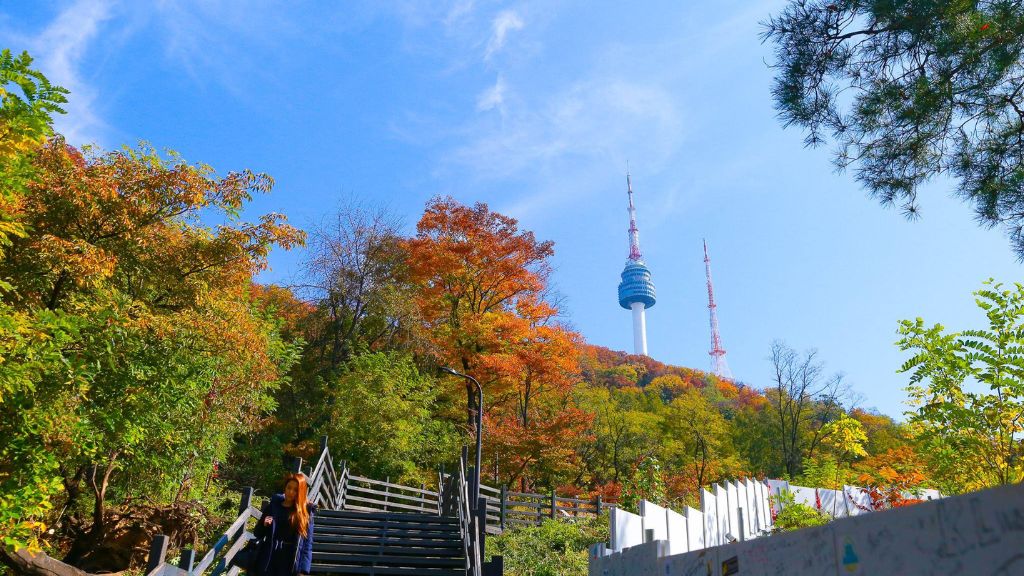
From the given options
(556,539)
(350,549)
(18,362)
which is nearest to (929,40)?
(18,362)

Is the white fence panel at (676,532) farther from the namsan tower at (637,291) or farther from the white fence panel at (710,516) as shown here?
the namsan tower at (637,291)

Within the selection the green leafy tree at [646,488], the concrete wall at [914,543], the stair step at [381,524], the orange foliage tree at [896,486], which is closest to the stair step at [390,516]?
the stair step at [381,524]

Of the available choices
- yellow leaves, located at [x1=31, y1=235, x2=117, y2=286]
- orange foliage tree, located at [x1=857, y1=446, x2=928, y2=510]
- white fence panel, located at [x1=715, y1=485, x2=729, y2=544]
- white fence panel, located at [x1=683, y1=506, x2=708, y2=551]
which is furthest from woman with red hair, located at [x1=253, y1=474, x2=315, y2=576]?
orange foliage tree, located at [x1=857, y1=446, x2=928, y2=510]

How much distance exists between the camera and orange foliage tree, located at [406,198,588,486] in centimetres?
2838

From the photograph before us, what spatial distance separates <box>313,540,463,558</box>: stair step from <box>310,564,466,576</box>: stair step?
504mm

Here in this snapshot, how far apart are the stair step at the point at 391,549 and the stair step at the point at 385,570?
0.50 m

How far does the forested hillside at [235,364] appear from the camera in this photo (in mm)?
9594

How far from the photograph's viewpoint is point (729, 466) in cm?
4172

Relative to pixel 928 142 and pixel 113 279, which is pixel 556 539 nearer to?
pixel 113 279

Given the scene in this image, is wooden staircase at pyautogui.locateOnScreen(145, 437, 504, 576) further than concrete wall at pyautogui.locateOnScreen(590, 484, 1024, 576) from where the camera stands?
Yes

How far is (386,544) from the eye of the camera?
12.5 metres

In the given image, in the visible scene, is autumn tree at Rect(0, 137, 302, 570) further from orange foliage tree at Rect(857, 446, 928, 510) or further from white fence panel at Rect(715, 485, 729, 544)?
orange foliage tree at Rect(857, 446, 928, 510)

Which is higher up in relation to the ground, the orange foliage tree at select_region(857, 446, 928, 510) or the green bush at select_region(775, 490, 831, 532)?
the orange foliage tree at select_region(857, 446, 928, 510)

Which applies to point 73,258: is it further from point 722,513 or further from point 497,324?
point 497,324
